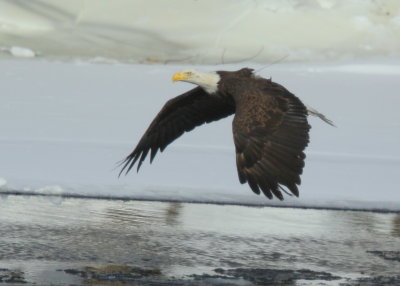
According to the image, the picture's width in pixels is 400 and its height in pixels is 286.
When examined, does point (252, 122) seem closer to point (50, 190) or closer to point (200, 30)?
point (50, 190)

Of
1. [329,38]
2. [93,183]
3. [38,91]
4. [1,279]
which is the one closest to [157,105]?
[38,91]

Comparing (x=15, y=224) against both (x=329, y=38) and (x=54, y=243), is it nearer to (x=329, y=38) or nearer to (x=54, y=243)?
(x=54, y=243)

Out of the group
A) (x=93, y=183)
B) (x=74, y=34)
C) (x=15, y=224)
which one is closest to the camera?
(x=15, y=224)

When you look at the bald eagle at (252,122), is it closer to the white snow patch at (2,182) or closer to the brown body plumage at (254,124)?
the brown body plumage at (254,124)

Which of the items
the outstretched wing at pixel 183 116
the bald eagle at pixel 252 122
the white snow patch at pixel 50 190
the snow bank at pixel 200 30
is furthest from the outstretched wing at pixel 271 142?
the snow bank at pixel 200 30

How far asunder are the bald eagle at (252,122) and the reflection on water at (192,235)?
0.39 meters

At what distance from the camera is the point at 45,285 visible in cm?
534

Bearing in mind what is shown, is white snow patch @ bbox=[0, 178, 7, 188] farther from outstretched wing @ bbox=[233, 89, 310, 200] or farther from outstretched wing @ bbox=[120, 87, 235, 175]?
outstretched wing @ bbox=[233, 89, 310, 200]

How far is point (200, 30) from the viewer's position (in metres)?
13.1

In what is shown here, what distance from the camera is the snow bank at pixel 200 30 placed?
41.3ft

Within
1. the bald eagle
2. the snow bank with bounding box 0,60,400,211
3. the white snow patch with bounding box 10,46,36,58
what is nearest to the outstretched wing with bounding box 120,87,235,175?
the bald eagle

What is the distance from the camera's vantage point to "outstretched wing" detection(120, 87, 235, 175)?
23.9 ft

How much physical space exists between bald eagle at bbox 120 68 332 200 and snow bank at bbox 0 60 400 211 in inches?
20.1

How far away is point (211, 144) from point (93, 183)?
5.17 feet
